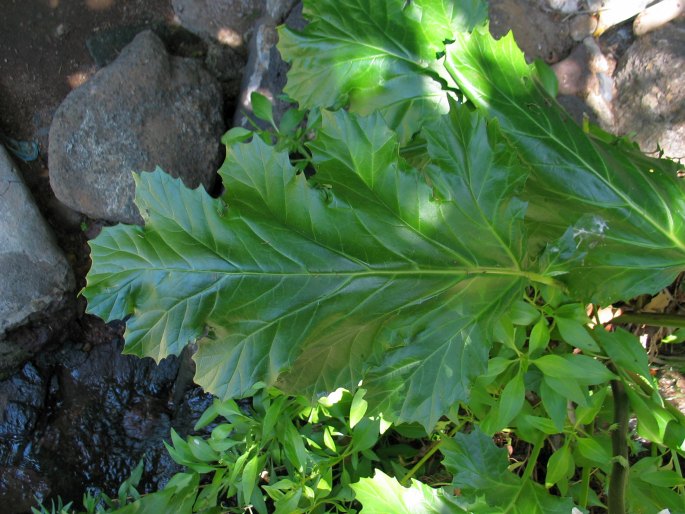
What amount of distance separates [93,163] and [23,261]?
0.62m

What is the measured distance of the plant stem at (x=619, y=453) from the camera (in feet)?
4.60

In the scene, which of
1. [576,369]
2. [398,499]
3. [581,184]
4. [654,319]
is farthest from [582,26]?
[398,499]

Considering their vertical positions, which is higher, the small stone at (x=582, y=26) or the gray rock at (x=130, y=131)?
the small stone at (x=582, y=26)

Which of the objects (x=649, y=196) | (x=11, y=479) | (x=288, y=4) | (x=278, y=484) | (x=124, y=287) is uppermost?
(x=288, y=4)

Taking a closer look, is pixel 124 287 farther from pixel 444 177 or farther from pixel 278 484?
pixel 278 484

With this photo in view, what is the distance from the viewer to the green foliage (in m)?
1.31

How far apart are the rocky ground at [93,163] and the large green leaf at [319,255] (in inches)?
49.1

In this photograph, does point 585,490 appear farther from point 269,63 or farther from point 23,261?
point 23,261

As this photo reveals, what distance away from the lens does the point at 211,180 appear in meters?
2.92

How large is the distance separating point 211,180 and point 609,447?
2057 millimetres

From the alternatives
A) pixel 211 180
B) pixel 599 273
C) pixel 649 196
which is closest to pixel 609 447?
pixel 599 273

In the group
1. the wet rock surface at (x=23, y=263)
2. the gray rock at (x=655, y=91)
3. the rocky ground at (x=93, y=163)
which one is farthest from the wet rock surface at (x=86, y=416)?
the gray rock at (x=655, y=91)

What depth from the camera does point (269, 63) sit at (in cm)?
270

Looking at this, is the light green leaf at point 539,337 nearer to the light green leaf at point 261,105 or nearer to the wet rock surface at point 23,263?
the light green leaf at point 261,105
